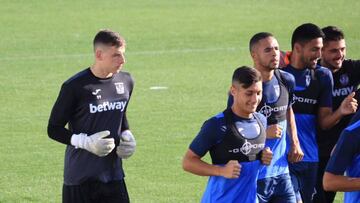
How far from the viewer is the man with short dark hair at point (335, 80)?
32.7 feet

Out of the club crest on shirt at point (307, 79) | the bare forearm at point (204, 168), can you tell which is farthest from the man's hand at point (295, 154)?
the bare forearm at point (204, 168)

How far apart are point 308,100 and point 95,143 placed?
2403 millimetres

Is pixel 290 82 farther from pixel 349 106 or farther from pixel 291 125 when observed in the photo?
pixel 349 106

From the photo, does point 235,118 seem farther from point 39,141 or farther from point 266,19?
point 266,19

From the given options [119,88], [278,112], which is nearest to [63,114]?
[119,88]

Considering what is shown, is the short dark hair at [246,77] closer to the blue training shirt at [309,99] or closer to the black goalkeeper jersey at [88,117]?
the black goalkeeper jersey at [88,117]

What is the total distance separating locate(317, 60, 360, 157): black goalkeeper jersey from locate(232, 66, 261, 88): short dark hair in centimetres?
223

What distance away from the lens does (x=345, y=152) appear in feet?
21.8

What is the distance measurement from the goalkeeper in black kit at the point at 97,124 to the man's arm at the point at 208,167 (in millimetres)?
872

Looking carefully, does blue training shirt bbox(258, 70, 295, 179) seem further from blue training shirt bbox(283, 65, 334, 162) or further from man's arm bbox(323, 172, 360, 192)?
man's arm bbox(323, 172, 360, 192)

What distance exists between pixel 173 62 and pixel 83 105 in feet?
41.9

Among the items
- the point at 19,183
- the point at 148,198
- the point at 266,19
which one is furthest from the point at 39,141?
the point at 266,19

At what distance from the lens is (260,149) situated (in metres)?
8.13

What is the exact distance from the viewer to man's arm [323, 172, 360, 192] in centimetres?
670
